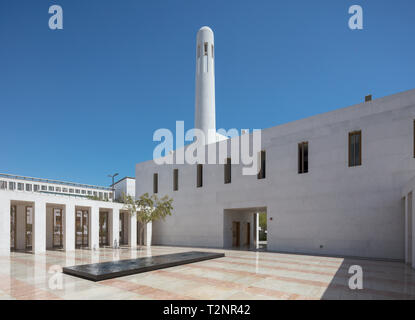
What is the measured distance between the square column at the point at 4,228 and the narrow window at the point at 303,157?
56.3 ft

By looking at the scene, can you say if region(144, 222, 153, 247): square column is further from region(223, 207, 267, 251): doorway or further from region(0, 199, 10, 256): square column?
region(0, 199, 10, 256): square column

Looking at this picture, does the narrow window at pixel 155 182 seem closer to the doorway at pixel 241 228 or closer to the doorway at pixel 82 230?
the doorway at pixel 82 230

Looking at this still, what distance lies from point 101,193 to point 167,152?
22588 millimetres

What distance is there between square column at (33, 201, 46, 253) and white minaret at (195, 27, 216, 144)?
50.0ft

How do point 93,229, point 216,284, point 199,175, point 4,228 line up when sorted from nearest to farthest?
point 216,284, point 4,228, point 93,229, point 199,175

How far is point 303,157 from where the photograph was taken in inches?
719

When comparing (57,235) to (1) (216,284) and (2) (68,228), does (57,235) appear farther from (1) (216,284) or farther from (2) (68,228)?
(1) (216,284)

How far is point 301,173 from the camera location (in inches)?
712

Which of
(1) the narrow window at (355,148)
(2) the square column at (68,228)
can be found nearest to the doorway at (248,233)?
(1) the narrow window at (355,148)

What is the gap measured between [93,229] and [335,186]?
16.3 meters

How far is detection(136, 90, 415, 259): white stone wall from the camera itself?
47.9 ft

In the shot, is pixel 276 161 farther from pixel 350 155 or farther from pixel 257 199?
pixel 350 155

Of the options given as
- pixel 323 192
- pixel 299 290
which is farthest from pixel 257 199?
pixel 299 290

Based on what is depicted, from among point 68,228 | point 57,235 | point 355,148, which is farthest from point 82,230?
point 355,148
